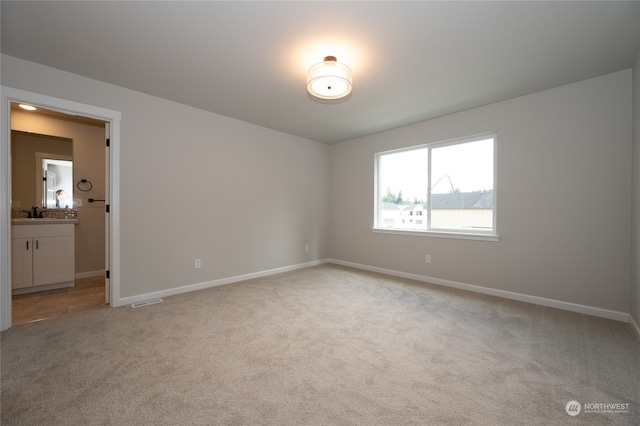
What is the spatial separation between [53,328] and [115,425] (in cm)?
184

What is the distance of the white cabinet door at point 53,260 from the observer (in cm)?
361

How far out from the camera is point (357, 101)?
3484mm

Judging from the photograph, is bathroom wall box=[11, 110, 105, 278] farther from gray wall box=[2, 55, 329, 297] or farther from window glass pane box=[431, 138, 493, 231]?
window glass pane box=[431, 138, 493, 231]

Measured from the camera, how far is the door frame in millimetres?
2488

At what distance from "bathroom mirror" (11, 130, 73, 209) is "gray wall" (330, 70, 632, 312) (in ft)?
19.5

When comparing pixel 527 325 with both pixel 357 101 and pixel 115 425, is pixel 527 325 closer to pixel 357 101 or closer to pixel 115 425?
pixel 357 101

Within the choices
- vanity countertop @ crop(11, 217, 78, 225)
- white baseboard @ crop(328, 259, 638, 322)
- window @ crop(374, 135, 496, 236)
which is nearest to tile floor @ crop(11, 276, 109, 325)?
vanity countertop @ crop(11, 217, 78, 225)

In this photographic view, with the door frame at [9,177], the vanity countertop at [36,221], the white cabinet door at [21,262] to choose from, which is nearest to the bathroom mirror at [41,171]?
the vanity countertop at [36,221]

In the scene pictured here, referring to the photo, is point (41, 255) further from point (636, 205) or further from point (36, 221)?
point (636, 205)

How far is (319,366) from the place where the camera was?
1.95m

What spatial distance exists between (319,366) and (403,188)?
347 centimetres

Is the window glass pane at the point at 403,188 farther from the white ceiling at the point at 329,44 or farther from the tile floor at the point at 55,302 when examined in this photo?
the tile floor at the point at 55,302

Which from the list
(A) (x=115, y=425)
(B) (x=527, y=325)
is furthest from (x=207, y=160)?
(B) (x=527, y=325)

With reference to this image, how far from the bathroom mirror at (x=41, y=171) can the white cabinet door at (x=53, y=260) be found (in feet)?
3.04
